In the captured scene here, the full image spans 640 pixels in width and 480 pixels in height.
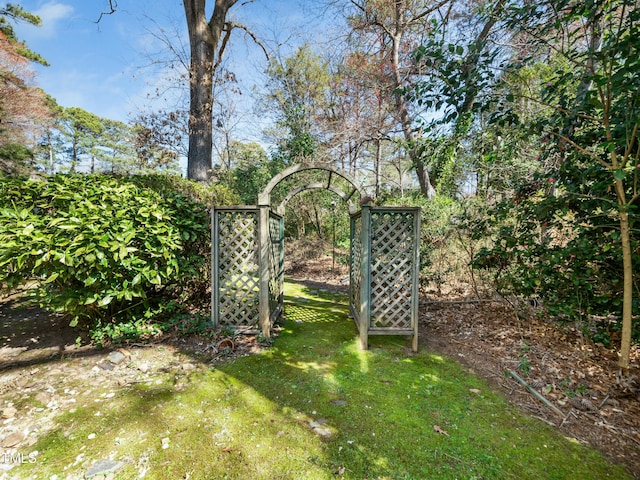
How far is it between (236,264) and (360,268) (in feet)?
4.93

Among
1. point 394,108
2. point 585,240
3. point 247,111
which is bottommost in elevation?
point 585,240

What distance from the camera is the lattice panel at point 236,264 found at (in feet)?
10.7

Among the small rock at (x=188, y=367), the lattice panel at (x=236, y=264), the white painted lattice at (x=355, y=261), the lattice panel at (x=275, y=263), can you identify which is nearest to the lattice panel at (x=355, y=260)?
the white painted lattice at (x=355, y=261)

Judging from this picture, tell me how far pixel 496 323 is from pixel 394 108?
5.66 m

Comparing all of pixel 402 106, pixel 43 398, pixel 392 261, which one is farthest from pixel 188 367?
pixel 402 106

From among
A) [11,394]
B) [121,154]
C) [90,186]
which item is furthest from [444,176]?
[121,154]

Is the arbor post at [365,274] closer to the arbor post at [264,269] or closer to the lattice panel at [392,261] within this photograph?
the lattice panel at [392,261]

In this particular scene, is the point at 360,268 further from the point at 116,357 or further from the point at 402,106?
the point at 402,106

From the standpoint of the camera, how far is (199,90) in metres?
5.82

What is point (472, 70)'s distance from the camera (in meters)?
2.23

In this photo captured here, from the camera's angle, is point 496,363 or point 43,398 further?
point 496,363

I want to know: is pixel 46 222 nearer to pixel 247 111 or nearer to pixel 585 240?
pixel 585 240

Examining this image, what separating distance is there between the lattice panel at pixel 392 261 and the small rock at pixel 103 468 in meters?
2.47

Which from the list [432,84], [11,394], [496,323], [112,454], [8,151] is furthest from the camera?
[8,151]
